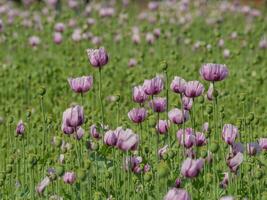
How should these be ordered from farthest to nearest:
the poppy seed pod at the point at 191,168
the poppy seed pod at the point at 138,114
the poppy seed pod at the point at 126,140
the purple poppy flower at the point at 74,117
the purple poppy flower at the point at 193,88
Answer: the poppy seed pod at the point at 138,114, the purple poppy flower at the point at 193,88, the purple poppy flower at the point at 74,117, the poppy seed pod at the point at 126,140, the poppy seed pod at the point at 191,168

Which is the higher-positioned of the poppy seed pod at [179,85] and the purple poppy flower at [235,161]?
the poppy seed pod at [179,85]

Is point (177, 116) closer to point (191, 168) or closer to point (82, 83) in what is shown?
point (82, 83)

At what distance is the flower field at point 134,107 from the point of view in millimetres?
3717

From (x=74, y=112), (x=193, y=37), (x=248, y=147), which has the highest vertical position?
(x=74, y=112)

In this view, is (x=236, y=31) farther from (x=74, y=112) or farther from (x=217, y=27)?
(x=74, y=112)

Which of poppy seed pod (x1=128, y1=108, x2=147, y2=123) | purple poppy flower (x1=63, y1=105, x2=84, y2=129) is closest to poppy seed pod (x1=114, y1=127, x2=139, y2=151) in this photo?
purple poppy flower (x1=63, y1=105, x2=84, y2=129)

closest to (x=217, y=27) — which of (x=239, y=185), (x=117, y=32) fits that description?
(x=117, y=32)

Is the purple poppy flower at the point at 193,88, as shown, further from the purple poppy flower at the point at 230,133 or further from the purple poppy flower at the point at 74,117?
the purple poppy flower at the point at 74,117

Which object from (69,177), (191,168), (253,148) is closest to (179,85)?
(253,148)

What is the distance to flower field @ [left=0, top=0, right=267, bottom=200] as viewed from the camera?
3.72m

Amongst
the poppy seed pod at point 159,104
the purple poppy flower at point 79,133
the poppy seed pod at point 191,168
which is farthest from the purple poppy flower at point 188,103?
the poppy seed pod at point 191,168

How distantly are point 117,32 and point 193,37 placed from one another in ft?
3.26

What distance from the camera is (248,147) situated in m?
3.86

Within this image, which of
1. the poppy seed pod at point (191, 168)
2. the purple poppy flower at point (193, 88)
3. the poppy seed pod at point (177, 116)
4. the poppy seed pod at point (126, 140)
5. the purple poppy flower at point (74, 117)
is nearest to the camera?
the poppy seed pod at point (191, 168)
